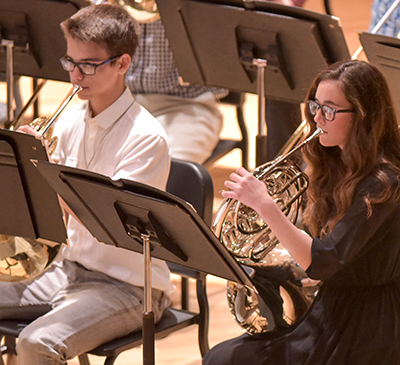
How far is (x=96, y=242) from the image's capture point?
215 cm

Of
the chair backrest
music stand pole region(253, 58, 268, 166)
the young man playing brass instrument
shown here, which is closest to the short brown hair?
the young man playing brass instrument

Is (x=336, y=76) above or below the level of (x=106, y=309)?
above

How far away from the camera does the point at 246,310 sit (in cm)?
195

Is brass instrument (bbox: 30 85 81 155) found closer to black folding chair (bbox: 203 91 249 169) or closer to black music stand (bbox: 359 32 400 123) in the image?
black music stand (bbox: 359 32 400 123)

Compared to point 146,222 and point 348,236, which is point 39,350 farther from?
point 348,236

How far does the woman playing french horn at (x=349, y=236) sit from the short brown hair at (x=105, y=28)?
66cm

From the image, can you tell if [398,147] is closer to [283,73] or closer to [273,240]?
[273,240]

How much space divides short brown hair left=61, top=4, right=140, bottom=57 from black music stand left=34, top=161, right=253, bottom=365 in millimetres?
645

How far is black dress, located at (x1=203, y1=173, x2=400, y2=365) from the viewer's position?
1.73 meters

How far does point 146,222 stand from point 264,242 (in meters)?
0.37

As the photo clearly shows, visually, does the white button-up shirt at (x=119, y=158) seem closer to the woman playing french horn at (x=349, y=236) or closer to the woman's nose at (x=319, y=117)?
the woman playing french horn at (x=349, y=236)

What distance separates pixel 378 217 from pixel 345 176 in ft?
0.57

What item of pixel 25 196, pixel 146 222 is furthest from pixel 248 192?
pixel 25 196

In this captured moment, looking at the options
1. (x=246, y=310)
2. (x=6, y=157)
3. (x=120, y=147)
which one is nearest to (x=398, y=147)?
(x=246, y=310)
